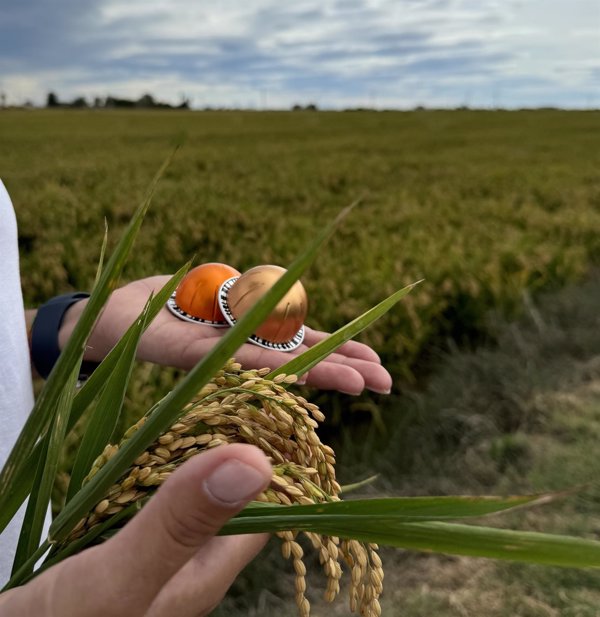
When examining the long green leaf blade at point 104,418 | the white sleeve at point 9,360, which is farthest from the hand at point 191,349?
the long green leaf blade at point 104,418

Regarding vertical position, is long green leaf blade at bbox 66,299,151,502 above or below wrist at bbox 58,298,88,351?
above

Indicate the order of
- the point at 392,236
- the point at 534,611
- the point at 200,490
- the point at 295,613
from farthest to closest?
the point at 392,236 → the point at 295,613 → the point at 534,611 → the point at 200,490

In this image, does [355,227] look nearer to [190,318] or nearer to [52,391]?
[190,318]

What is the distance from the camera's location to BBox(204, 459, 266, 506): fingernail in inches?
18.0

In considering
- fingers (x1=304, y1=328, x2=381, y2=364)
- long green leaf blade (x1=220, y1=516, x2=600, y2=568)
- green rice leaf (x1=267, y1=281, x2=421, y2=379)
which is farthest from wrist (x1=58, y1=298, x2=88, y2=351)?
long green leaf blade (x1=220, y1=516, x2=600, y2=568)

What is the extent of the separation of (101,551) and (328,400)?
3408 millimetres

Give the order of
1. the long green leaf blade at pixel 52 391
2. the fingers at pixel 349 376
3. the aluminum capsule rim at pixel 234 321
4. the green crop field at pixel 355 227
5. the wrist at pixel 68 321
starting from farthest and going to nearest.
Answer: the green crop field at pixel 355 227 < the wrist at pixel 68 321 < the aluminum capsule rim at pixel 234 321 < the fingers at pixel 349 376 < the long green leaf blade at pixel 52 391

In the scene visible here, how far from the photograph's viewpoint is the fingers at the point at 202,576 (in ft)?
2.14

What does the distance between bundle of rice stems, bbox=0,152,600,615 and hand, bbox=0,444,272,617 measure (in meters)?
0.07

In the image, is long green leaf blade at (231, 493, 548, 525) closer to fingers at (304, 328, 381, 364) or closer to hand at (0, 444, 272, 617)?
hand at (0, 444, 272, 617)

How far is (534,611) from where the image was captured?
2.10m

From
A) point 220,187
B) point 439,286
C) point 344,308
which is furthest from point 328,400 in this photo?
point 220,187

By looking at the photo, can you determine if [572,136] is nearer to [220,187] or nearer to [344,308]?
[220,187]

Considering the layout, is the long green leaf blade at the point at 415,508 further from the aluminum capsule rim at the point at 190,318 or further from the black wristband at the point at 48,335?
the black wristband at the point at 48,335
